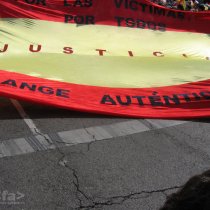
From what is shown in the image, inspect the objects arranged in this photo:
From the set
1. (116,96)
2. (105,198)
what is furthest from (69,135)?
(105,198)

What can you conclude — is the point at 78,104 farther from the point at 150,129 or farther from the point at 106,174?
the point at 106,174

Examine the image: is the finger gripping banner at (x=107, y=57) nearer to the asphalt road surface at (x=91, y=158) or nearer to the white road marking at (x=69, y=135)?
Result: the white road marking at (x=69, y=135)

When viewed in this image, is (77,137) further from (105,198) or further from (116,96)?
(105,198)

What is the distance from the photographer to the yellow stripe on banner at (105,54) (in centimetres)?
632

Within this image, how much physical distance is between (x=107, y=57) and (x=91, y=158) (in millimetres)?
3032

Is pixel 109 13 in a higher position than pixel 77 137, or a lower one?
higher

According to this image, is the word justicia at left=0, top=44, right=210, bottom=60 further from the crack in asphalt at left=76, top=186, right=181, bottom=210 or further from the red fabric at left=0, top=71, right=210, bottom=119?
the crack in asphalt at left=76, top=186, right=181, bottom=210

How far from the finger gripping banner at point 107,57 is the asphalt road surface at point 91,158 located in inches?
12.1

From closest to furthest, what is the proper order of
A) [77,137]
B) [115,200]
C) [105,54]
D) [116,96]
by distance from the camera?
[115,200], [77,137], [116,96], [105,54]

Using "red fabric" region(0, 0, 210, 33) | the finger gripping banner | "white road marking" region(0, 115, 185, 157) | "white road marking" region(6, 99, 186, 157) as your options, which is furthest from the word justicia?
"white road marking" region(0, 115, 185, 157)

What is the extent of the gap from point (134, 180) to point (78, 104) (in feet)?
5.93

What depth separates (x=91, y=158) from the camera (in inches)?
179

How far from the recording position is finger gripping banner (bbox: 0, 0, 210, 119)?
18.9 feet

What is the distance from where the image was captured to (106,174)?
4203 millimetres
